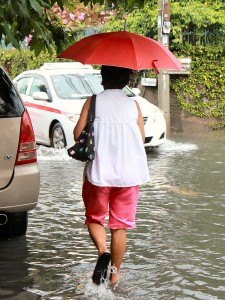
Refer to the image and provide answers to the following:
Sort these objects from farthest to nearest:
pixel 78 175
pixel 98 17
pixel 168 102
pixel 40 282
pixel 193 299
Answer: pixel 98 17 < pixel 168 102 < pixel 78 175 < pixel 40 282 < pixel 193 299

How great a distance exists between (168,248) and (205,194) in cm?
289

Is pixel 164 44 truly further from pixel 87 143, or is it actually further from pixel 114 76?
pixel 87 143

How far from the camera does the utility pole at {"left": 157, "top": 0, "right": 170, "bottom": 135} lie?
1697cm

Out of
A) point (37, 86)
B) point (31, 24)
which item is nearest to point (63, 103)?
point (37, 86)

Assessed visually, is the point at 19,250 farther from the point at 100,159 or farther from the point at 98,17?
the point at 98,17

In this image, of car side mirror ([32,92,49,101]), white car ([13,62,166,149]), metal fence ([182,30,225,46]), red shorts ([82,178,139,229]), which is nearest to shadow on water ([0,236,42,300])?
red shorts ([82,178,139,229])

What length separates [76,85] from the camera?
1487 cm

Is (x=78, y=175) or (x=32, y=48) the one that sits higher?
(x=32, y=48)

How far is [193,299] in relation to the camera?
5.48 metres

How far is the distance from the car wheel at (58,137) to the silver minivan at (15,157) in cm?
733

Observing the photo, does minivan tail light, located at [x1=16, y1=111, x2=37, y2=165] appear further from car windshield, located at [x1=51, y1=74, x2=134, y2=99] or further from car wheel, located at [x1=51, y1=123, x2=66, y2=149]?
car windshield, located at [x1=51, y1=74, x2=134, y2=99]

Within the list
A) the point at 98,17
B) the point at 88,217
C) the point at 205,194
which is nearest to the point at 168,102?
the point at 98,17

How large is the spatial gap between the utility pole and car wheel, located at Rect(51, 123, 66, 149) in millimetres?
3736

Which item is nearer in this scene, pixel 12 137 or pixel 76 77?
pixel 12 137
